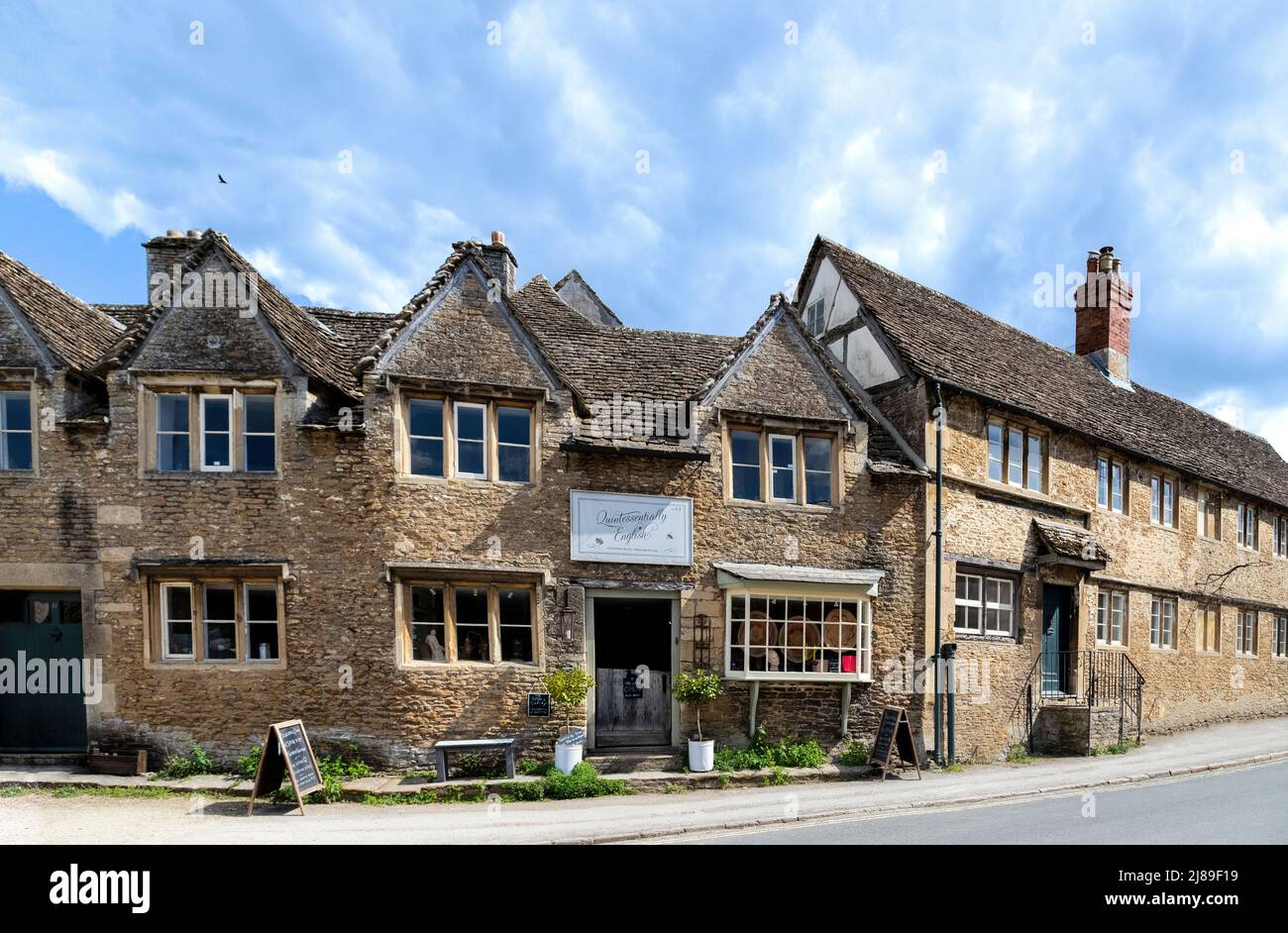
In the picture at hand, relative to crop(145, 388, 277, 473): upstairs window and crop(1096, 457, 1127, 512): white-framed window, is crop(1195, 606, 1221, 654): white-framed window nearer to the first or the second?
crop(1096, 457, 1127, 512): white-framed window

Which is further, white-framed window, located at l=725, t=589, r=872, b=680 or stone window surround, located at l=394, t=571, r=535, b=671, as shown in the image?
white-framed window, located at l=725, t=589, r=872, b=680

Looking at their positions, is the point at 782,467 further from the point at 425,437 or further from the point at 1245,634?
the point at 1245,634

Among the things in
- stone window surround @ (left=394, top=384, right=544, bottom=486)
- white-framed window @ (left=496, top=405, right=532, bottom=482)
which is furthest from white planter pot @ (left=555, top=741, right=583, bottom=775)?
white-framed window @ (left=496, top=405, right=532, bottom=482)

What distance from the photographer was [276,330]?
1209 cm

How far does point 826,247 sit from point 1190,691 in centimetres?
1622

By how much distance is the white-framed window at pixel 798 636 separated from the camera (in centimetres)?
1293

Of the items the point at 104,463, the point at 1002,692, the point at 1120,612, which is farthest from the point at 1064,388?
the point at 104,463

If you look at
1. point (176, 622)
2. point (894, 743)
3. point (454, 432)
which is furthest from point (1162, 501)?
point (176, 622)

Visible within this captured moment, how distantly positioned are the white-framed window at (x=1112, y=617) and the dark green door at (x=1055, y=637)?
160 cm

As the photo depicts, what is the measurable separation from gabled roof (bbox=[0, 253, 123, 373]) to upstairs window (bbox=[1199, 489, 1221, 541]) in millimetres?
27554

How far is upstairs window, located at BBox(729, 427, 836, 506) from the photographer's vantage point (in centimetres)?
1373

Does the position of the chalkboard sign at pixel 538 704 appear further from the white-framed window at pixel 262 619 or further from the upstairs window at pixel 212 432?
the upstairs window at pixel 212 432

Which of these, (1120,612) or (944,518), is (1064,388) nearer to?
(1120,612)

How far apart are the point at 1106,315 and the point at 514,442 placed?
68.1ft
